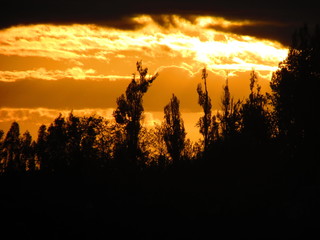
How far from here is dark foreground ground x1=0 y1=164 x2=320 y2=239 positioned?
35594mm

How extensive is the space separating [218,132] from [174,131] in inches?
239

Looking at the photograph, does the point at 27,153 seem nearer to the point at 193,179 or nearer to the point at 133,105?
the point at 133,105

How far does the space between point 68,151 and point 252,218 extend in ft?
103

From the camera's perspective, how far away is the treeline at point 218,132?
4891 cm

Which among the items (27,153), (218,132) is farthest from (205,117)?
(27,153)

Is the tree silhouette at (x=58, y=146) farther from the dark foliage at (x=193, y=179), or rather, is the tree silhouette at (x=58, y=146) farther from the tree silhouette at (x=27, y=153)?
the tree silhouette at (x=27, y=153)

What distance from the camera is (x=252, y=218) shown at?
37781 millimetres

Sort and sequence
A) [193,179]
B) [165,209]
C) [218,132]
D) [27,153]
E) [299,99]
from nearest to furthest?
[165,209] < [193,179] < [299,99] < [218,132] < [27,153]

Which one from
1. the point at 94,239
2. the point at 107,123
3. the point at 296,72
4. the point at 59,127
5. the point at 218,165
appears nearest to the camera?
the point at 94,239

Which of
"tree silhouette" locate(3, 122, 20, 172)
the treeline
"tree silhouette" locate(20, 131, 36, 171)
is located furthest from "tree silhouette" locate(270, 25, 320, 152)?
"tree silhouette" locate(3, 122, 20, 172)

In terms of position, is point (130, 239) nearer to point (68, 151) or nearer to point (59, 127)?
point (68, 151)

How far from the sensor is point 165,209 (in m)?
41.6

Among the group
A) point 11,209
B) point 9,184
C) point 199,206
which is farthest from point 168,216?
→ point 9,184

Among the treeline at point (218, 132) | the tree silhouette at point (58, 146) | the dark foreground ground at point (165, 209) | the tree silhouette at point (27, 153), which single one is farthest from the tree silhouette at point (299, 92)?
the tree silhouette at point (27, 153)
